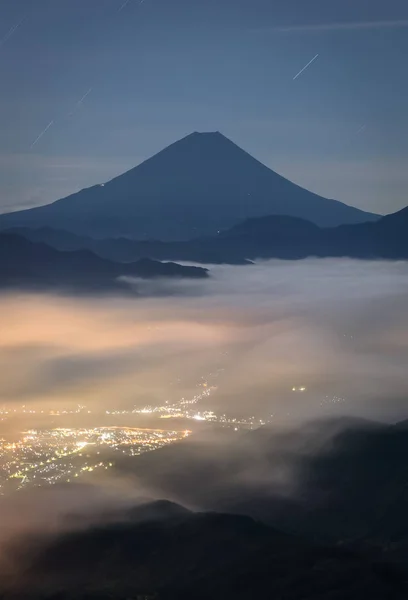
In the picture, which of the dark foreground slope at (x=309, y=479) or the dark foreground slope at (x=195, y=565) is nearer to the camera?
the dark foreground slope at (x=195, y=565)

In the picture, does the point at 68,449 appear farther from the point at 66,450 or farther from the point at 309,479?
the point at 309,479

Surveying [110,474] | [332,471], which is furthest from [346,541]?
[110,474]

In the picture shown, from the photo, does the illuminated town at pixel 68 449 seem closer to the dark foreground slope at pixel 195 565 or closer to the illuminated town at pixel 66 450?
the illuminated town at pixel 66 450

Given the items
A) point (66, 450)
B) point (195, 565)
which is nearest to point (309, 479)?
point (195, 565)

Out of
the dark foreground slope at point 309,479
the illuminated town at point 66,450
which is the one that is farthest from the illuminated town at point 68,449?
the dark foreground slope at point 309,479

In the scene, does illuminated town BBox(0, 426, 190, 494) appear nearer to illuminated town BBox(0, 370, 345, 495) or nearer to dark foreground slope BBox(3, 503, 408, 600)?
illuminated town BBox(0, 370, 345, 495)

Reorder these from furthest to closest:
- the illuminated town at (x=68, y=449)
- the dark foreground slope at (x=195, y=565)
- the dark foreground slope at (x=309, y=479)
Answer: the illuminated town at (x=68, y=449)
the dark foreground slope at (x=309, y=479)
the dark foreground slope at (x=195, y=565)

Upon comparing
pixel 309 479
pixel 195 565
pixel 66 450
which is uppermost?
pixel 66 450

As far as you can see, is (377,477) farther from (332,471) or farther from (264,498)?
(264,498)
